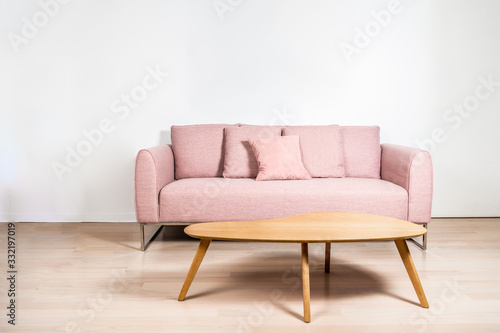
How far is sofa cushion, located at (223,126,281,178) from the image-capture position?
10.7 feet

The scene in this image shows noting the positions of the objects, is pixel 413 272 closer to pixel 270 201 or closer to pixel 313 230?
pixel 313 230

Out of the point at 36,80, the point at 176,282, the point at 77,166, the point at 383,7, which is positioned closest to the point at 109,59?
the point at 36,80

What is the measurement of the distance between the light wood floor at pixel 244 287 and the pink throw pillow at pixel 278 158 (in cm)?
57

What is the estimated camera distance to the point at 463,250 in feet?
9.11

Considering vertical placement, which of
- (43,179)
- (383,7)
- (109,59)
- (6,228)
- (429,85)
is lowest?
(6,228)

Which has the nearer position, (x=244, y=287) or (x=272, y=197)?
(x=244, y=287)

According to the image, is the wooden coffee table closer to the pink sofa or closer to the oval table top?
the oval table top

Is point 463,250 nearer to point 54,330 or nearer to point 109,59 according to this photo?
point 54,330

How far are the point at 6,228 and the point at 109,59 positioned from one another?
5.89 feet

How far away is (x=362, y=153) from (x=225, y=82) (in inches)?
57.1

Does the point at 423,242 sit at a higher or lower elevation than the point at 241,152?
lower

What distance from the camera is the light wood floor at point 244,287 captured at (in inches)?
69.3

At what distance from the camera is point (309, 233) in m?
1.84

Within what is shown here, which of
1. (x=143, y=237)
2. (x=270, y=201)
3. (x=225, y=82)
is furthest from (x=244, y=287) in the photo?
(x=225, y=82)
